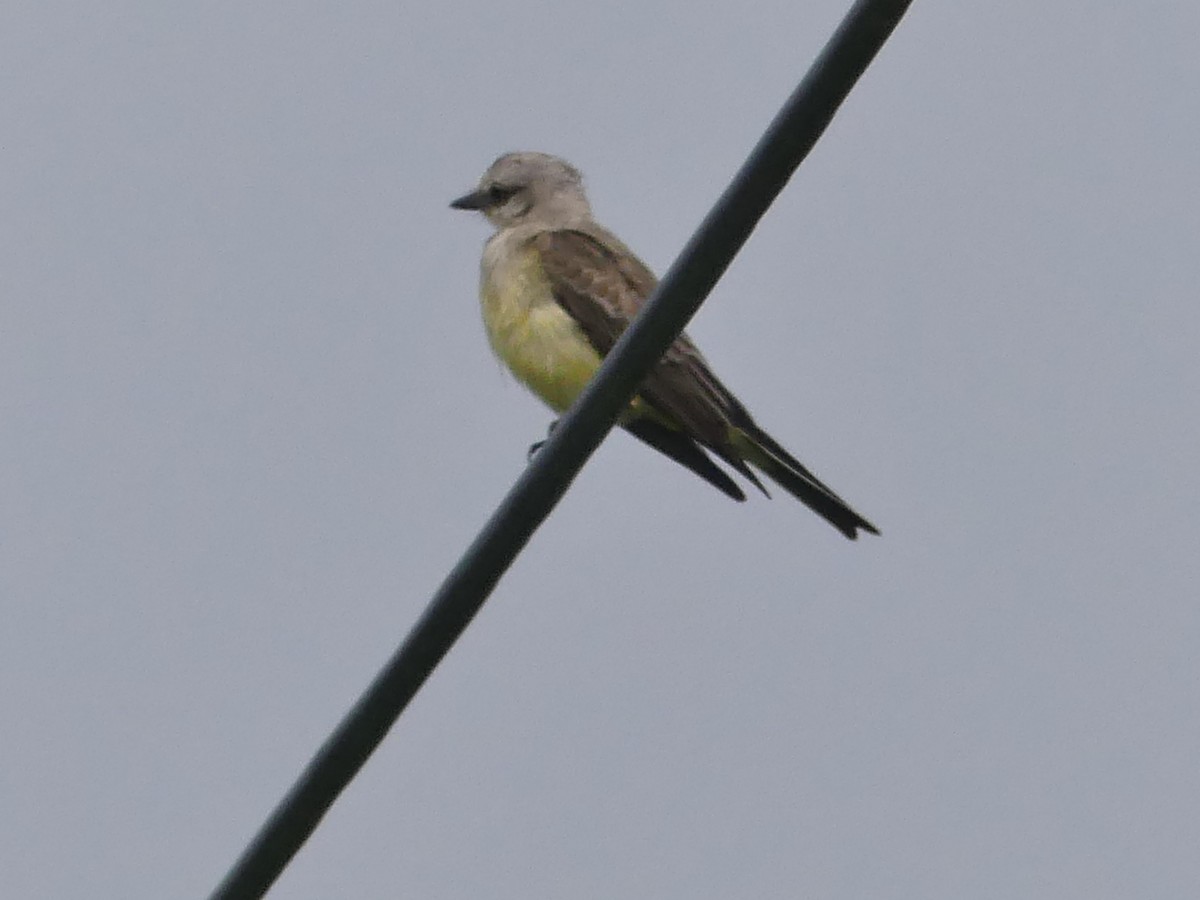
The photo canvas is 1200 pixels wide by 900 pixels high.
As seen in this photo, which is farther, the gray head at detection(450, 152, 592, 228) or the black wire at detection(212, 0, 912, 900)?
the gray head at detection(450, 152, 592, 228)

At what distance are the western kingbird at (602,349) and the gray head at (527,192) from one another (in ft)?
Result: 0.62

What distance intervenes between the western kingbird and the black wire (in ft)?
8.52

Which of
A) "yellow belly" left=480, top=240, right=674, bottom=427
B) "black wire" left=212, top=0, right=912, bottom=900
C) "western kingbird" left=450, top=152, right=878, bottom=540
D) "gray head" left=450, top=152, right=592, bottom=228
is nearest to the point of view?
"black wire" left=212, top=0, right=912, bottom=900

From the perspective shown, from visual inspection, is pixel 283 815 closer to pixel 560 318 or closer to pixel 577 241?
pixel 560 318

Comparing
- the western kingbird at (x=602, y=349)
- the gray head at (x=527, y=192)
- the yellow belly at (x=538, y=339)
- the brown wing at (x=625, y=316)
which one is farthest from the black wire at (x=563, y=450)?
the gray head at (x=527, y=192)

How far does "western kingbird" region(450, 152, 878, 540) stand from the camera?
675 centimetres

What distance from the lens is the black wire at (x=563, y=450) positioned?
318 centimetres

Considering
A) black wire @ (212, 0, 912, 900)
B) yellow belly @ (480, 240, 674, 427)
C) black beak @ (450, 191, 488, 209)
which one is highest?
black beak @ (450, 191, 488, 209)

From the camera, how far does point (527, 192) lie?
8.68 meters

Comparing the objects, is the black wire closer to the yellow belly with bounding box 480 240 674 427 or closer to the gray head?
the yellow belly with bounding box 480 240 674 427

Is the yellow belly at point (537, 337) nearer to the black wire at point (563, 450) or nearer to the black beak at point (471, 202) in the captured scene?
the black beak at point (471, 202)

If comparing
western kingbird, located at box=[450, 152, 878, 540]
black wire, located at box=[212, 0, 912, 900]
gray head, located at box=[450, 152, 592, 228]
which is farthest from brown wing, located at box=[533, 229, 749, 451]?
black wire, located at box=[212, 0, 912, 900]

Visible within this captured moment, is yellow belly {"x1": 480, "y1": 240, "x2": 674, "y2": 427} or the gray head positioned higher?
the gray head

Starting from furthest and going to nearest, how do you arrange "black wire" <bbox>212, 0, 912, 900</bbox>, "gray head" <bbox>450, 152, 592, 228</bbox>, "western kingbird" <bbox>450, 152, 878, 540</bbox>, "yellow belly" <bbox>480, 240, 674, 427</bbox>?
"gray head" <bbox>450, 152, 592, 228</bbox> → "yellow belly" <bbox>480, 240, 674, 427</bbox> → "western kingbird" <bbox>450, 152, 878, 540</bbox> → "black wire" <bbox>212, 0, 912, 900</bbox>
